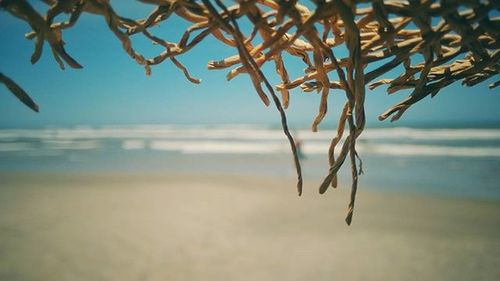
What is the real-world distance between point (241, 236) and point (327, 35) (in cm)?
539

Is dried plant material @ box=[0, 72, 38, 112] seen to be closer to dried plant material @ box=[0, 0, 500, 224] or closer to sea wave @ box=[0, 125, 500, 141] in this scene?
dried plant material @ box=[0, 0, 500, 224]

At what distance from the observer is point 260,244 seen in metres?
5.38

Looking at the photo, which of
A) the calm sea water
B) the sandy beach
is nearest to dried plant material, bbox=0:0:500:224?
the sandy beach

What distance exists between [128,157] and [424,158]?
1132 cm

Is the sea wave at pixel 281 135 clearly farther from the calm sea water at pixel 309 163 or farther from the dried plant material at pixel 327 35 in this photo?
the dried plant material at pixel 327 35

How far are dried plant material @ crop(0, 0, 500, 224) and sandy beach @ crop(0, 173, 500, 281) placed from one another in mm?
4078

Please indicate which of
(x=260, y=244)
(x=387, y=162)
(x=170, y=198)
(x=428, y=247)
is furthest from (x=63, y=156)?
(x=428, y=247)

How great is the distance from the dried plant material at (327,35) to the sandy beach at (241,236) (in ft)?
13.4

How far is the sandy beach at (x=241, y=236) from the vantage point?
4535 mm

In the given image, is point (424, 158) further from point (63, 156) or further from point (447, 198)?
point (63, 156)

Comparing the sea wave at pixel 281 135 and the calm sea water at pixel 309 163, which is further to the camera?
the sea wave at pixel 281 135

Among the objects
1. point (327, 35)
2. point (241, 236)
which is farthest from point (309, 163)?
point (327, 35)

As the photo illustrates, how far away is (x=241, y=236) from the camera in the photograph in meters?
5.73

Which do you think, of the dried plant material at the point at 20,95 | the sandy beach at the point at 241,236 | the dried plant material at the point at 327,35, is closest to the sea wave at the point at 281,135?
the sandy beach at the point at 241,236
